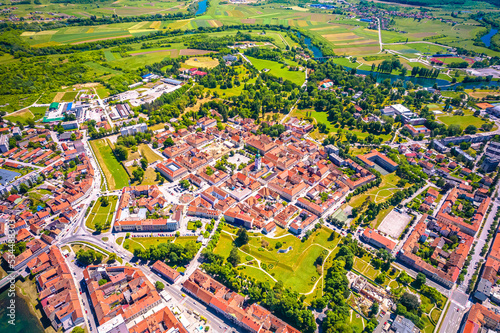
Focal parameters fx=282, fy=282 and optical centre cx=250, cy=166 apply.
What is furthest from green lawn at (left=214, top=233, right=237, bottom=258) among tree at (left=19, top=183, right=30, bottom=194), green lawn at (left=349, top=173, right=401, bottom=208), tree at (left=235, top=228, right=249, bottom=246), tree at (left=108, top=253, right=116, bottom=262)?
tree at (left=19, top=183, right=30, bottom=194)

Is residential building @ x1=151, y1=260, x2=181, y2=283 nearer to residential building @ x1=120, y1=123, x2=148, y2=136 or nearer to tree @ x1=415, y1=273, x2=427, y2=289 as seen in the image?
tree @ x1=415, y1=273, x2=427, y2=289

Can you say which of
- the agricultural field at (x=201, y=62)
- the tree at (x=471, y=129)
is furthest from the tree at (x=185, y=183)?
the tree at (x=471, y=129)

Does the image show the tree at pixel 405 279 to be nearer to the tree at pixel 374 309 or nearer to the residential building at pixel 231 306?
the tree at pixel 374 309

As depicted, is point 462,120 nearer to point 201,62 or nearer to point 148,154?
point 148,154

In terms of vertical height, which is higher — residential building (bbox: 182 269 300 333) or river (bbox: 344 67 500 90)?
river (bbox: 344 67 500 90)

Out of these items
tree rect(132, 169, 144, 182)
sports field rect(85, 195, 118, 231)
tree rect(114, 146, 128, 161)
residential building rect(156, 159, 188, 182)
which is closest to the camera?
sports field rect(85, 195, 118, 231)

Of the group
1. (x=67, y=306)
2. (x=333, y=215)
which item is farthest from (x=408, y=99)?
(x=67, y=306)

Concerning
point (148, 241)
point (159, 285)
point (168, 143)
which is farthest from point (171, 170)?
point (159, 285)
